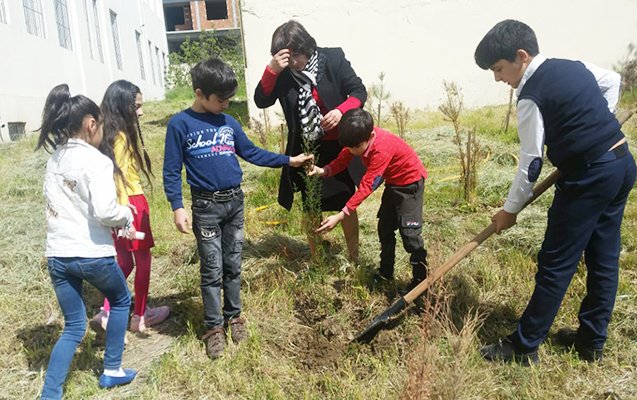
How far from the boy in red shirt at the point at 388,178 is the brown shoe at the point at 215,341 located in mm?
847

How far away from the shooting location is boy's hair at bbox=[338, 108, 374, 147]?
9.23ft

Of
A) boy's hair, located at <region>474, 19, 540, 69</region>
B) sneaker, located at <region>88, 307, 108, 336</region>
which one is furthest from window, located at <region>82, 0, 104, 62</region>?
boy's hair, located at <region>474, 19, 540, 69</region>

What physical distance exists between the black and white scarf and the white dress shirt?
1.30m

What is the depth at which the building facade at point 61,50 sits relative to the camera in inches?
356

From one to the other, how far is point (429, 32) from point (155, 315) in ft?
33.6

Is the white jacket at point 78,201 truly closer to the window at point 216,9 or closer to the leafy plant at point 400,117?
the leafy plant at point 400,117

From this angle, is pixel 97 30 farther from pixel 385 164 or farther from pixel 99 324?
pixel 385 164

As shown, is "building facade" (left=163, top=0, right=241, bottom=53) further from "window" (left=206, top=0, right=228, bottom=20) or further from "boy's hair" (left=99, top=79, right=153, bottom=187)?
"boy's hair" (left=99, top=79, right=153, bottom=187)

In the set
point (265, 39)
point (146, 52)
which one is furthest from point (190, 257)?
point (146, 52)

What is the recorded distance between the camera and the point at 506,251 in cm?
366

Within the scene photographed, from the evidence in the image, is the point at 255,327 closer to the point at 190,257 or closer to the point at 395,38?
the point at 190,257

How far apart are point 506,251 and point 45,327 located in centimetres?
335

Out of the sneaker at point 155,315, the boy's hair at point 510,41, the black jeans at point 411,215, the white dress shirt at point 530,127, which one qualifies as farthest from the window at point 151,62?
the white dress shirt at point 530,127

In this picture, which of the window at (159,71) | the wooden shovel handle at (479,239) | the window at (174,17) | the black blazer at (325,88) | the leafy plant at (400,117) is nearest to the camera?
the wooden shovel handle at (479,239)
